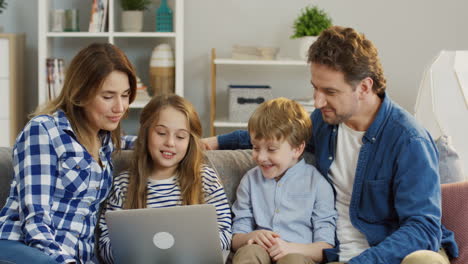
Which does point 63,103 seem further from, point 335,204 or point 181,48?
point 181,48

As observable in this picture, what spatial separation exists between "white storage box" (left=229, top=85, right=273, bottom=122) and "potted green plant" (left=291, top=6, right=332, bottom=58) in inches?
14.3

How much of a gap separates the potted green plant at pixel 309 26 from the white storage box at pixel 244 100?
36 cm

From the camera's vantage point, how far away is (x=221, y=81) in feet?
14.1

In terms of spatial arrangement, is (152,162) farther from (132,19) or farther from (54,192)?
(132,19)

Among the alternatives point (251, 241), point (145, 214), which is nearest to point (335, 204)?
point (251, 241)

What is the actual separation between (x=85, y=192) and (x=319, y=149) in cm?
78

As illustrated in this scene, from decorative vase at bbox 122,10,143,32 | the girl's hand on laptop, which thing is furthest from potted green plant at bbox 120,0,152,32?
the girl's hand on laptop

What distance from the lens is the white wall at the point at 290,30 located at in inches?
166

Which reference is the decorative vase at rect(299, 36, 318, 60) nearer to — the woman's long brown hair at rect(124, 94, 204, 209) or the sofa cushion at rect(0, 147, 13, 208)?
the woman's long brown hair at rect(124, 94, 204, 209)

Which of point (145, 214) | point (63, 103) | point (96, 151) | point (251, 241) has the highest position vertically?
point (63, 103)

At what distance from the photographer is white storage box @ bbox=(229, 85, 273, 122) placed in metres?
3.94

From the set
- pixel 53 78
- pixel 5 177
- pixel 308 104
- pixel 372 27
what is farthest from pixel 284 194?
pixel 372 27

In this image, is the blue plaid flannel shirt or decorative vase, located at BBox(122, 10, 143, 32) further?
decorative vase, located at BBox(122, 10, 143, 32)

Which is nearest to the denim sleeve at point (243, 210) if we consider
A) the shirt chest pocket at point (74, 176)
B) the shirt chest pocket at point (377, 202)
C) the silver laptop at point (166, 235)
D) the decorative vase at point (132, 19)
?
the silver laptop at point (166, 235)
